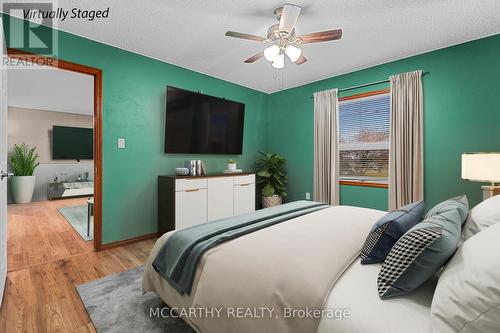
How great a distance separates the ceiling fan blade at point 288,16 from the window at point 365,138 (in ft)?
7.04

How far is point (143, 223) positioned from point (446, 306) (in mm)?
3256

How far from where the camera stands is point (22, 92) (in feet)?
16.1

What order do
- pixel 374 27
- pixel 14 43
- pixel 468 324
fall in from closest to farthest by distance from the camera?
pixel 468 324
pixel 14 43
pixel 374 27

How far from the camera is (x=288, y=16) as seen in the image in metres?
1.98

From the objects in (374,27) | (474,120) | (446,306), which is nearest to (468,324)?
(446,306)

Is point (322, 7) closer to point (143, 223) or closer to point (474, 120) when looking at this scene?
point (474, 120)

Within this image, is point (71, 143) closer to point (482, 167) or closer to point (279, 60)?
point (279, 60)

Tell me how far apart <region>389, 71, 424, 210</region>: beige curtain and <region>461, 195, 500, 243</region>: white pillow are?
6.45 feet

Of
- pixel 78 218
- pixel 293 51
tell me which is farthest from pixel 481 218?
pixel 78 218

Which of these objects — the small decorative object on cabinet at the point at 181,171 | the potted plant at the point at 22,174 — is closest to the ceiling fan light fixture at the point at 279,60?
the small decorative object on cabinet at the point at 181,171

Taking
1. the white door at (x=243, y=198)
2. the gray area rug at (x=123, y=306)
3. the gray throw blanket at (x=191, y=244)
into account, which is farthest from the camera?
the white door at (x=243, y=198)

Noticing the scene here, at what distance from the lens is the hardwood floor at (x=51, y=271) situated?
1.61 meters

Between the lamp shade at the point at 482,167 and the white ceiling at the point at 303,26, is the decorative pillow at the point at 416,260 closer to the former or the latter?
the lamp shade at the point at 482,167

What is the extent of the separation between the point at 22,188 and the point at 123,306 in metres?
5.65
